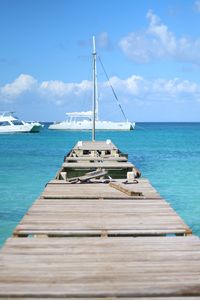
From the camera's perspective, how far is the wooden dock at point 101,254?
386cm

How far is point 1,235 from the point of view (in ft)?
41.2

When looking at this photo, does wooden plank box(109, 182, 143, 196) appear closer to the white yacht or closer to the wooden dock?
the wooden dock

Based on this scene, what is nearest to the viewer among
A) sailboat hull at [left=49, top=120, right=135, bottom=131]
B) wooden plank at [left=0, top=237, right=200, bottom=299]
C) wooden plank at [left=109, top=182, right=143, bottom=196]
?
wooden plank at [left=0, top=237, right=200, bottom=299]

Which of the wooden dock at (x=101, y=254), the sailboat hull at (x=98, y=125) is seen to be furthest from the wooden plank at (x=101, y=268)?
the sailboat hull at (x=98, y=125)

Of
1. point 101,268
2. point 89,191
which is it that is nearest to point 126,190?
point 89,191

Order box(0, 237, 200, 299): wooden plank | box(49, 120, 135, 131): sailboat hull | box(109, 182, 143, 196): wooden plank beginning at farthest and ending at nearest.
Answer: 1. box(49, 120, 135, 131): sailboat hull
2. box(109, 182, 143, 196): wooden plank
3. box(0, 237, 200, 299): wooden plank

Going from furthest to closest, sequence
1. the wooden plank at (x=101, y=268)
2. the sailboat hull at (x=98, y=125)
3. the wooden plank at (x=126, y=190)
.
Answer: the sailboat hull at (x=98, y=125)
the wooden plank at (x=126, y=190)
the wooden plank at (x=101, y=268)

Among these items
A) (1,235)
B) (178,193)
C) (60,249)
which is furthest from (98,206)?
(178,193)

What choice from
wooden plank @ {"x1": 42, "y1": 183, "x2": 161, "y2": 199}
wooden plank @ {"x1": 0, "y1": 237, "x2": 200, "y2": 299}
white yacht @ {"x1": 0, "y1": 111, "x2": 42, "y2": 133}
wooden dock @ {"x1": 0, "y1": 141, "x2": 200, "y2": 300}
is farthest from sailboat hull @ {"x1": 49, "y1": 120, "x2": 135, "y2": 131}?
wooden plank @ {"x1": 0, "y1": 237, "x2": 200, "y2": 299}

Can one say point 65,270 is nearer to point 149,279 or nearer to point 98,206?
point 149,279

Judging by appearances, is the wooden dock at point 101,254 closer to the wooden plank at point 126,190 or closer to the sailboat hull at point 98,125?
the wooden plank at point 126,190

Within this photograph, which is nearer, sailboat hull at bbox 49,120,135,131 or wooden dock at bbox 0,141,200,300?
wooden dock at bbox 0,141,200,300

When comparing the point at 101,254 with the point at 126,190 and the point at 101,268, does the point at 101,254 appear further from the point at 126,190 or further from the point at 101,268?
the point at 126,190

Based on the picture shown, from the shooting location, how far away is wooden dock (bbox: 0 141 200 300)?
386cm
